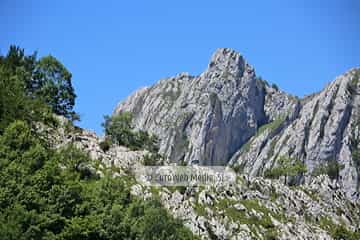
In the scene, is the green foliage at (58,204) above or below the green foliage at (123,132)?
below

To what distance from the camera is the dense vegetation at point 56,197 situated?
5888 cm

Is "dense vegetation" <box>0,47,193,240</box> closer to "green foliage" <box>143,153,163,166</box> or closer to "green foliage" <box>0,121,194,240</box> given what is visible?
"green foliage" <box>0,121,194,240</box>

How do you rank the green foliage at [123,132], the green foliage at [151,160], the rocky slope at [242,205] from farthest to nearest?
the green foliage at [123,132] → the green foliage at [151,160] → the rocky slope at [242,205]

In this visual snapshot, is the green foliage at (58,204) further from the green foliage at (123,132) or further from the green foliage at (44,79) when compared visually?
the green foliage at (123,132)

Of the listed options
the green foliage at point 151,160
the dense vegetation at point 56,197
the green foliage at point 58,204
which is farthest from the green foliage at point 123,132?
the green foliage at point 58,204

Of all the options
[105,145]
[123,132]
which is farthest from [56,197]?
[123,132]

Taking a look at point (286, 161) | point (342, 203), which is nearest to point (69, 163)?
point (342, 203)

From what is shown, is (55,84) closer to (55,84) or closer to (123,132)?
(55,84)

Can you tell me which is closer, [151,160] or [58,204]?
[58,204]

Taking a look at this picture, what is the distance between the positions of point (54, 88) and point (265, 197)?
131ft

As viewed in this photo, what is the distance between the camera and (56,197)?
6338cm

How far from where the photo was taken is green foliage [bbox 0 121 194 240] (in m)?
58.2

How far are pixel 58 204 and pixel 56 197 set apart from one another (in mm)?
904

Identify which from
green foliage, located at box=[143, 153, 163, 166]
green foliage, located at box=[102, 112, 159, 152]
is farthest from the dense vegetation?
green foliage, located at box=[102, 112, 159, 152]
